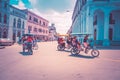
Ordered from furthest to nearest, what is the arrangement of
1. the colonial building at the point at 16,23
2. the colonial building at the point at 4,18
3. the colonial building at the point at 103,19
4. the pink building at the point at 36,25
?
the pink building at the point at 36,25, the colonial building at the point at 16,23, the colonial building at the point at 4,18, the colonial building at the point at 103,19

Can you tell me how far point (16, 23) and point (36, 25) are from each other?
20.9m

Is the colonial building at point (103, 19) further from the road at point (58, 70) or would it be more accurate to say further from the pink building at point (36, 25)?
the pink building at point (36, 25)

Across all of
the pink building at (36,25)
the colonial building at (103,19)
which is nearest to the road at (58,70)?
the colonial building at (103,19)

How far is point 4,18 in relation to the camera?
36219 mm

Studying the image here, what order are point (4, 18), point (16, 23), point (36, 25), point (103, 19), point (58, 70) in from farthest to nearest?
1. point (36, 25)
2. point (16, 23)
3. point (4, 18)
4. point (103, 19)
5. point (58, 70)

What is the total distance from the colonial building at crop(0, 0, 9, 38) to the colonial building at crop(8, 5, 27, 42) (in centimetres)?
164

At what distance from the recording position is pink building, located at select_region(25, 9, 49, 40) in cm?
5399

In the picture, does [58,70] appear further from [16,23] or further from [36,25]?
[36,25]

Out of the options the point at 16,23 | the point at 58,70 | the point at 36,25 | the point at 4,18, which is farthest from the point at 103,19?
the point at 36,25

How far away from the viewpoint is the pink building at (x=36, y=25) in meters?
54.0

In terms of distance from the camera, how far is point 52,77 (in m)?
5.73

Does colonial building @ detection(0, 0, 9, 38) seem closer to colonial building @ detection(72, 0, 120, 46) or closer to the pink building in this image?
the pink building

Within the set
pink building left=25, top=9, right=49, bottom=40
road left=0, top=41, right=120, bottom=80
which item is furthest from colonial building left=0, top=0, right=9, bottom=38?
road left=0, top=41, right=120, bottom=80

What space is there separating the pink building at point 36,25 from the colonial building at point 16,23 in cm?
452
